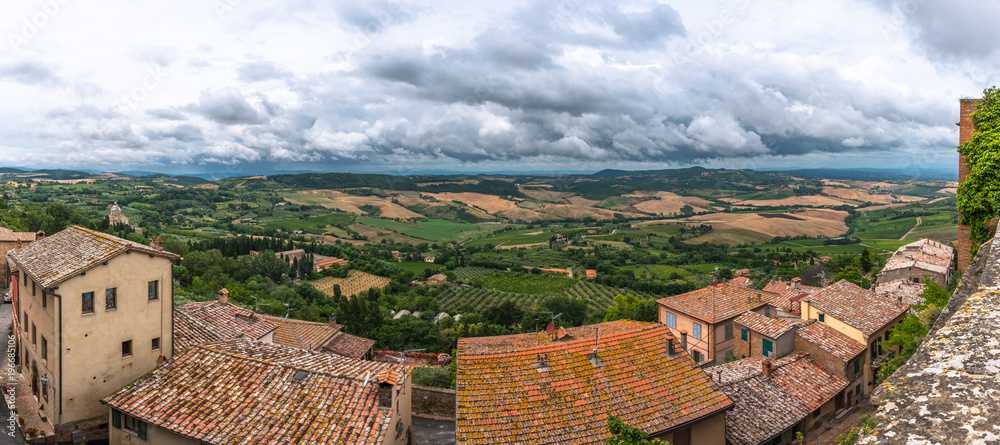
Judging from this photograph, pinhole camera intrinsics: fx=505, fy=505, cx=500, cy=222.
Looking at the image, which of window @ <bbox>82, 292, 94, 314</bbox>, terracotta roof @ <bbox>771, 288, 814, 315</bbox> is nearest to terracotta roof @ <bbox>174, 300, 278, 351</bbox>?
window @ <bbox>82, 292, 94, 314</bbox>

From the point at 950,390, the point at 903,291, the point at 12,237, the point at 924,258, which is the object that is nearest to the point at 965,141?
the point at 950,390

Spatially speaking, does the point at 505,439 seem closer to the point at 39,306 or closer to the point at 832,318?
the point at 39,306

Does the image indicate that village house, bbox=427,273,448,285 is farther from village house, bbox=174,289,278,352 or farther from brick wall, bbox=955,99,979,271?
brick wall, bbox=955,99,979,271

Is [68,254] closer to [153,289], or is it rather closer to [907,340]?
[153,289]

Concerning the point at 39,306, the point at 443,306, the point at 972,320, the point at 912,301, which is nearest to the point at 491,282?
the point at 443,306

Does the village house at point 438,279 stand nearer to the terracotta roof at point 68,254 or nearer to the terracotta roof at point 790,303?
the terracotta roof at point 790,303
